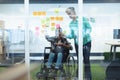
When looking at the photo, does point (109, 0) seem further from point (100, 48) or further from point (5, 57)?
point (5, 57)

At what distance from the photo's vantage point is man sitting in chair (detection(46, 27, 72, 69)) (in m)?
5.61

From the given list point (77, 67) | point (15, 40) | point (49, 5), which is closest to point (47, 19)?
point (49, 5)

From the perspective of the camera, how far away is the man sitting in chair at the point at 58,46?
5613 millimetres

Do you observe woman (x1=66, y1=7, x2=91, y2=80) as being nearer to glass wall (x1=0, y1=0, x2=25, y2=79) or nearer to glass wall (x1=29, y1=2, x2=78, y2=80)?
glass wall (x1=29, y1=2, x2=78, y2=80)

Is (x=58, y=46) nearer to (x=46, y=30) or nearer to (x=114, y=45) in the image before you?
(x=46, y=30)

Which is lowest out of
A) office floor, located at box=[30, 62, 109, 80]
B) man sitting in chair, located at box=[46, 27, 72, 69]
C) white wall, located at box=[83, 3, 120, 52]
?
office floor, located at box=[30, 62, 109, 80]

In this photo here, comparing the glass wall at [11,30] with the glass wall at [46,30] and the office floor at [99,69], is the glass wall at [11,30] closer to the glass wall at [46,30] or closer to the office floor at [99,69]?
the glass wall at [46,30]

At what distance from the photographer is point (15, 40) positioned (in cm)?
564

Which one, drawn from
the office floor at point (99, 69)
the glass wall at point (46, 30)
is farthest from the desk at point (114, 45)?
the glass wall at point (46, 30)

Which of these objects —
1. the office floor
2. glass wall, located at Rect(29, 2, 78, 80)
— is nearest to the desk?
the office floor

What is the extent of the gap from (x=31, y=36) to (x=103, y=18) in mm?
1528

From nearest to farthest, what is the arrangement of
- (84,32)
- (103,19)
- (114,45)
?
(84,32) < (103,19) < (114,45)

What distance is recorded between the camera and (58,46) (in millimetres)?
5648

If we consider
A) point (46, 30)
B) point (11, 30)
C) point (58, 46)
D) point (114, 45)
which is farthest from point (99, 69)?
point (11, 30)
